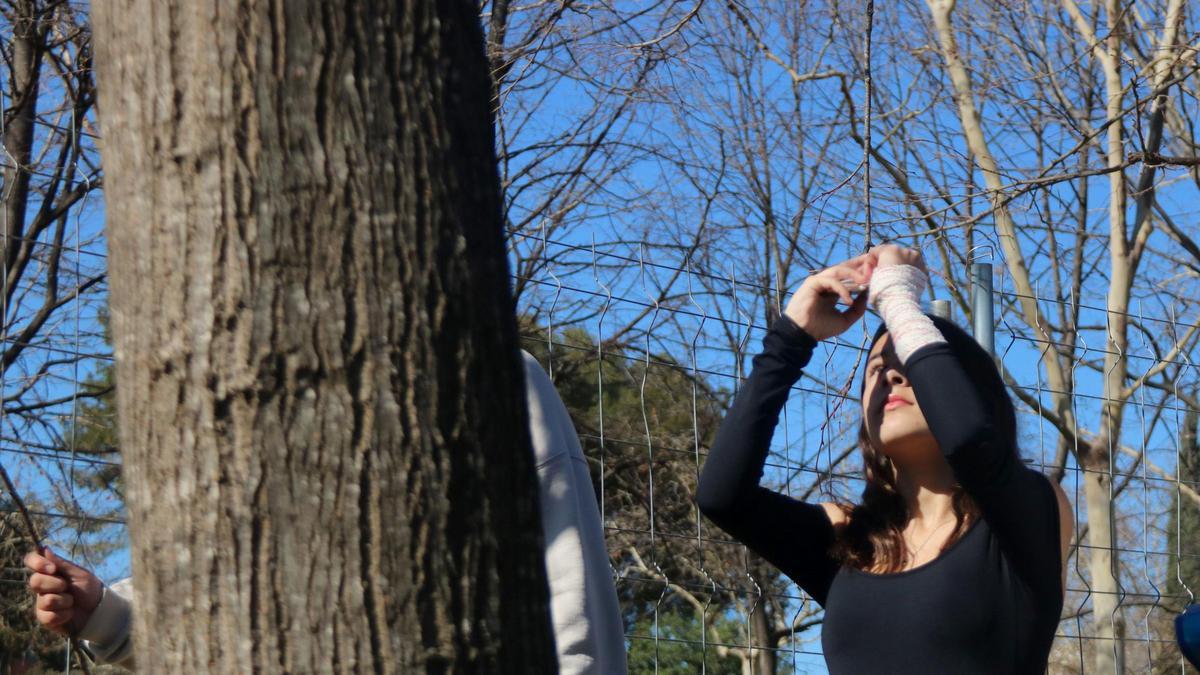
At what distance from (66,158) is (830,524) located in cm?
727

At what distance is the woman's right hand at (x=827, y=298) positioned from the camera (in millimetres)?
2449

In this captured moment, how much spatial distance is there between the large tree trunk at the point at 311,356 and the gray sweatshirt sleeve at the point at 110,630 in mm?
1121

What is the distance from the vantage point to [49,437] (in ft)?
23.4

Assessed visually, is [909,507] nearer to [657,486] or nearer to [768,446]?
[768,446]

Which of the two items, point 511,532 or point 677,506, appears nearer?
point 511,532

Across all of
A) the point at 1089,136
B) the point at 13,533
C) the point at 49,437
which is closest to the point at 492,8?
the point at 1089,136

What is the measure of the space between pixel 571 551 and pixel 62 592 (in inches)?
31.3

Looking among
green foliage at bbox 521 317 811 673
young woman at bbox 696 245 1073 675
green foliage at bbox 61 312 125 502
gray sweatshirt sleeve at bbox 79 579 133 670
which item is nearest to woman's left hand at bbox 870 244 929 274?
young woman at bbox 696 245 1073 675

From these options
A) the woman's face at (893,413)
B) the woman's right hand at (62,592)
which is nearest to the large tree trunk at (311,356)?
the woman's right hand at (62,592)

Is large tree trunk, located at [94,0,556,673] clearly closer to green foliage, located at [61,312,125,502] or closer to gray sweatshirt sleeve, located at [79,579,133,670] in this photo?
gray sweatshirt sleeve, located at [79,579,133,670]

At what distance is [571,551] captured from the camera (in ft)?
6.28

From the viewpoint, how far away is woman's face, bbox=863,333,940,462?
239cm

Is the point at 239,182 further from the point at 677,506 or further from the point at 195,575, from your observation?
the point at 677,506

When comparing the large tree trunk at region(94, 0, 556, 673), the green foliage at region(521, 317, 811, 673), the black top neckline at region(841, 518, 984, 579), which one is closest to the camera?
the large tree trunk at region(94, 0, 556, 673)
